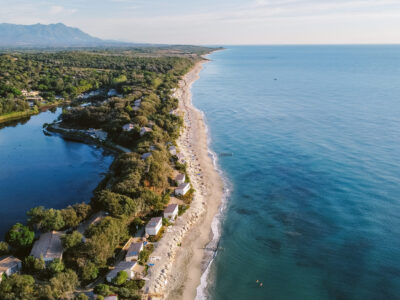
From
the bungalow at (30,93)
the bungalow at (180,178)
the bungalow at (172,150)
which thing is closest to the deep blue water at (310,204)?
the bungalow at (180,178)

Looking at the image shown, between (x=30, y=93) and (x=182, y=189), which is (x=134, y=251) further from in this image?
(x=30, y=93)

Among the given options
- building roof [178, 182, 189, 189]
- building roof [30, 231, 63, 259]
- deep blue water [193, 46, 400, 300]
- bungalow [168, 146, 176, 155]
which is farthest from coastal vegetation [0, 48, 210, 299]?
deep blue water [193, 46, 400, 300]

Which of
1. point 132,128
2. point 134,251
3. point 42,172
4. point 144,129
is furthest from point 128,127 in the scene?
point 134,251

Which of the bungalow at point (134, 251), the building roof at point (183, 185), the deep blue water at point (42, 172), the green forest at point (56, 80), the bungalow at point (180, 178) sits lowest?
the deep blue water at point (42, 172)

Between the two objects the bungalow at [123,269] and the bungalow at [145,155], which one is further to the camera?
the bungalow at [145,155]

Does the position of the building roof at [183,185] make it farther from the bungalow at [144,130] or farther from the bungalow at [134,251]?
the bungalow at [144,130]

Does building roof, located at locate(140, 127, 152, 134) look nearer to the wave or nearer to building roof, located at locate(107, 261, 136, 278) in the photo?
the wave
